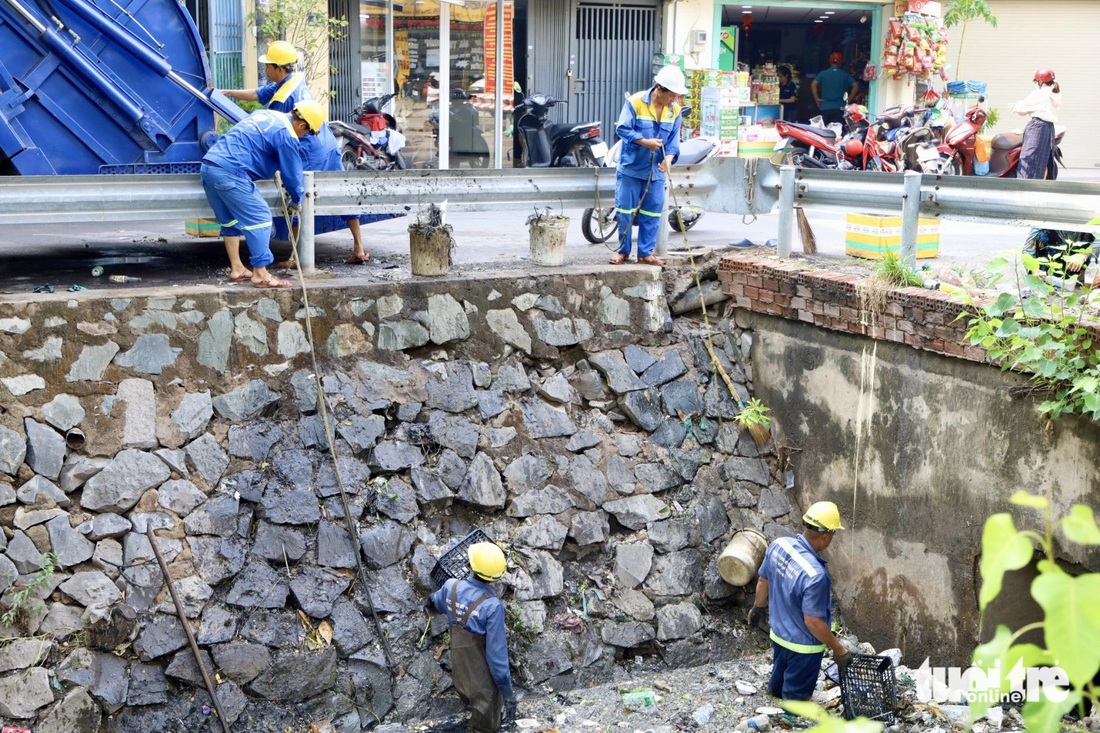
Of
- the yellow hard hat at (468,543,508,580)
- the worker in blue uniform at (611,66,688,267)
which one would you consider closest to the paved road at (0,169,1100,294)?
the worker in blue uniform at (611,66,688,267)

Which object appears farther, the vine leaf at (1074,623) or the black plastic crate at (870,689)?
the black plastic crate at (870,689)

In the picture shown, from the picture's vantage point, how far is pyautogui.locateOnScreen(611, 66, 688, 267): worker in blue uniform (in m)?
7.92

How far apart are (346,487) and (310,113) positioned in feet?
8.09

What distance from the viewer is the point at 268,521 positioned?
643 centimetres

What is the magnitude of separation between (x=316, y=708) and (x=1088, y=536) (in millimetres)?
5182

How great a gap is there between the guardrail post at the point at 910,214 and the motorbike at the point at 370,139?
575cm

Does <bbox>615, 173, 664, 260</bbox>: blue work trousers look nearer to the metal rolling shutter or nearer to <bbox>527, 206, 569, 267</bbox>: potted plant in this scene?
<bbox>527, 206, 569, 267</bbox>: potted plant

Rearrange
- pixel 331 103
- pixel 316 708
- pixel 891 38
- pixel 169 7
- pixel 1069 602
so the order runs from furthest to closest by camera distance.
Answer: pixel 891 38 < pixel 331 103 < pixel 169 7 < pixel 316 708 < pixel 1069 602

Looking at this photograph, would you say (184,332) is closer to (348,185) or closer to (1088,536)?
(348,185)

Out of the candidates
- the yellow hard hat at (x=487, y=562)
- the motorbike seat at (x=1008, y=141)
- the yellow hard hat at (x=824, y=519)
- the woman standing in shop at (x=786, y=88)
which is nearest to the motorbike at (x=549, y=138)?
the motorbike seat at (x=1008, y=141)

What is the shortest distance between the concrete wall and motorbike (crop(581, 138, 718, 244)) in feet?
4.87

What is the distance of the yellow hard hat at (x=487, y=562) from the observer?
19.5 feet

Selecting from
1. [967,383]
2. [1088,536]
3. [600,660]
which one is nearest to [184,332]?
[600,660]

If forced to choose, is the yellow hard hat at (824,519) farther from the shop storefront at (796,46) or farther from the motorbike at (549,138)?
the shop storefront at (796,46)
